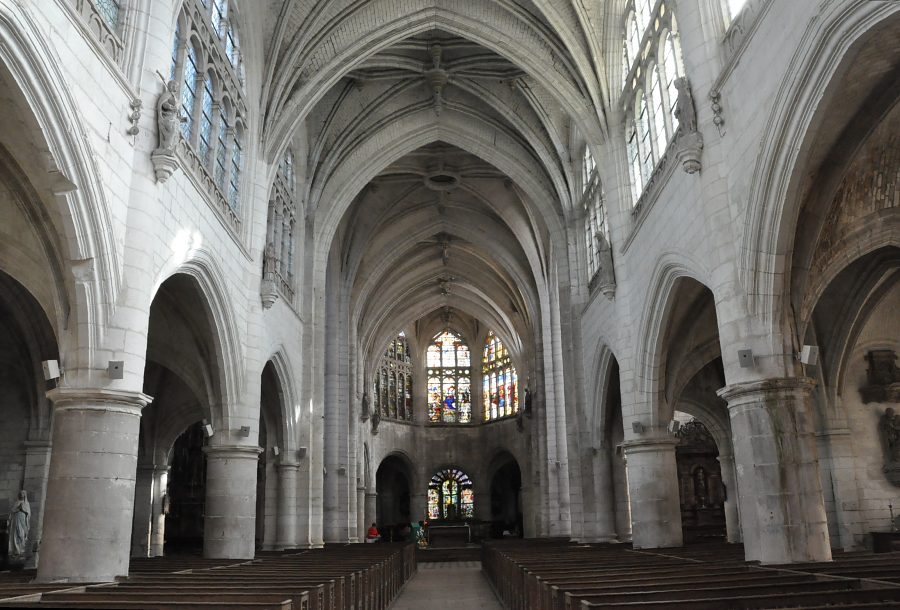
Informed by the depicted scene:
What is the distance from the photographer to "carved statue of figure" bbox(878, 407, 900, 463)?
16.9 metres

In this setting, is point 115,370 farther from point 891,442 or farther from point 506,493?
point 506,493

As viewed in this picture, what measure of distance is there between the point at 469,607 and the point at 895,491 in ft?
31.7

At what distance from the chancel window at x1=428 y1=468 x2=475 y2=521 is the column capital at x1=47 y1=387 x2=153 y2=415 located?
129 ft

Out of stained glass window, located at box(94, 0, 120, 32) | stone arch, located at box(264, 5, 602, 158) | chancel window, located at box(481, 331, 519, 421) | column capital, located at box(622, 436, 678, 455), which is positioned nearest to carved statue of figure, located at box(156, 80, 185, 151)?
stained glass window, located at box(94, 0, 120, 32)

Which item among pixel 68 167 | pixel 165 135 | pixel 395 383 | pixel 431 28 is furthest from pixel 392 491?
pixel 68 167

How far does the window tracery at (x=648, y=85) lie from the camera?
588 inches

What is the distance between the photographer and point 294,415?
21766mm

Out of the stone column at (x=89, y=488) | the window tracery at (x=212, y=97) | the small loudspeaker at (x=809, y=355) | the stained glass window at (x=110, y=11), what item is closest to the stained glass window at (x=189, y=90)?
the window tracery at (x=212, y=97)

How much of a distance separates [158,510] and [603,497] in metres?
13.7

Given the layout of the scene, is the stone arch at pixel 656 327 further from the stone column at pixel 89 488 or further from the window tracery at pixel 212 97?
the stone column at pixel 89 488

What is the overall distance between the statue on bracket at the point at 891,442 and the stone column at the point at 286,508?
1435cm

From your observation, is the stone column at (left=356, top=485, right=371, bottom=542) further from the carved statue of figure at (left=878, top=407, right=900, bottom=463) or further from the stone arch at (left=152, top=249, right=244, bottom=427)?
the carved statue of figure at (left=878, top=407, right=900, bottom=463)

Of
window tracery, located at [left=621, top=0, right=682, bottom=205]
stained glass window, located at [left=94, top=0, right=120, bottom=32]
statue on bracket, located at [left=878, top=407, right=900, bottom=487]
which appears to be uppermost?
window tracery, located at [left=621, top=0, right=682, bottom=205]

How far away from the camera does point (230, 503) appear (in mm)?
15883
